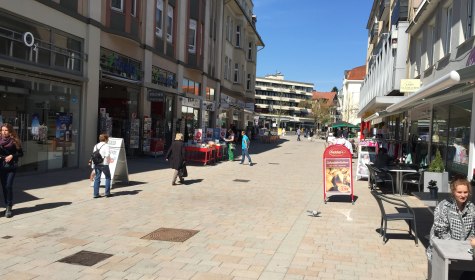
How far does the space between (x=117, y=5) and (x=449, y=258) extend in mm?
16906

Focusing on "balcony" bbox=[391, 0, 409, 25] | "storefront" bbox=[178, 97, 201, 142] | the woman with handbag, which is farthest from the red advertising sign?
"storefront" bbox=[178, 97, 201, 142]

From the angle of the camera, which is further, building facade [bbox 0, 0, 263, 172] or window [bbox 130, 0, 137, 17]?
window [bbox 130, 0, 137, 17]

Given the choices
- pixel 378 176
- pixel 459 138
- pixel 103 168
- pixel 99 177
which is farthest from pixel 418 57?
pixel 99 177

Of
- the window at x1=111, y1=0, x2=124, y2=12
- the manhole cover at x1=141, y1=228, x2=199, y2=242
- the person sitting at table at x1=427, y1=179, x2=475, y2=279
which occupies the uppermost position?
the window at x1=111, y1=0, x2=124, y2=12

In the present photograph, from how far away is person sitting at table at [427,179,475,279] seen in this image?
176 inches

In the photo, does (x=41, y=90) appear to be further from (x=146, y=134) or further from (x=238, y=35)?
(x=238, y=35)

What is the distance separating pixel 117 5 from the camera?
1811 cm

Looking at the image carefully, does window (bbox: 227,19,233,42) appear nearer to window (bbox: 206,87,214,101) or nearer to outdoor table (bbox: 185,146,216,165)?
window (bbox: 206,87,214,101)

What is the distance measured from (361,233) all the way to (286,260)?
2.26 meters

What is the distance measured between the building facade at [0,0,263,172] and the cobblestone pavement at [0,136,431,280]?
2392 mm

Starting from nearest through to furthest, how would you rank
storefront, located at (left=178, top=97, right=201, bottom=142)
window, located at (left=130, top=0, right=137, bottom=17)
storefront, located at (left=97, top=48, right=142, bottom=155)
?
storefront, located at (left=97, top=48, right=142, bottom=155) < window, located at (left=130, top=0, right=137, bottom=17) < storefront, located at (left=178, top=97, right=201, bottom=142)

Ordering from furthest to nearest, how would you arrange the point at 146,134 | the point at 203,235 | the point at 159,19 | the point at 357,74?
the point at 357,74
the point at 159,19
the point at 146,134
the point at 203,235

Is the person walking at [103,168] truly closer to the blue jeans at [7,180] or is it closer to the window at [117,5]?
the blue jeans at [7,180]

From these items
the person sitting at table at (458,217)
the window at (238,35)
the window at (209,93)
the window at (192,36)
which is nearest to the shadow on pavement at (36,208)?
the person sitting at table at (458,217)
